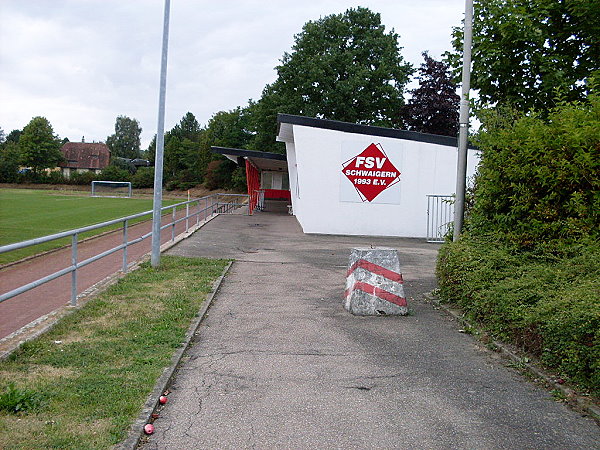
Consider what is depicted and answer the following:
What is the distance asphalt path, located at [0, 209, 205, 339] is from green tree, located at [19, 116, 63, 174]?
70.0m

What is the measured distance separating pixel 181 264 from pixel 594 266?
823 centimetres

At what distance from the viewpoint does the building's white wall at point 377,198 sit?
2009 cm

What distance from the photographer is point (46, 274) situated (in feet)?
37.7

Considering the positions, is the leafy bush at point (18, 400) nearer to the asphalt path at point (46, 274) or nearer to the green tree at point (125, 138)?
the asphalt path at point (46, 274)

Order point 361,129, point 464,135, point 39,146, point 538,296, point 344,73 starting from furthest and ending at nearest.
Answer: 1. point 39,146
2. point 344,73
3. point 361,129
4. point 464,135
5. point 538,296

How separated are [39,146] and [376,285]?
83.3 metres

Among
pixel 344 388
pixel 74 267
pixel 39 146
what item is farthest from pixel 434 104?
pixel 39 146

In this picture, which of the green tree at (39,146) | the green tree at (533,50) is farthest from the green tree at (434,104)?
the green tree at (39,146)

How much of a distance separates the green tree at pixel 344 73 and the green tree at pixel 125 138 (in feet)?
262

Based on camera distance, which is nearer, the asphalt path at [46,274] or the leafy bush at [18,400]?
the leafy bush at [18,400]

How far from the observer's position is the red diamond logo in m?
20.2

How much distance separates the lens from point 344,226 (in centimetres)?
2050

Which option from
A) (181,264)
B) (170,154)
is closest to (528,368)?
(181,264)

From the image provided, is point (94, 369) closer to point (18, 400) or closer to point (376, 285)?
point (18, 400)
